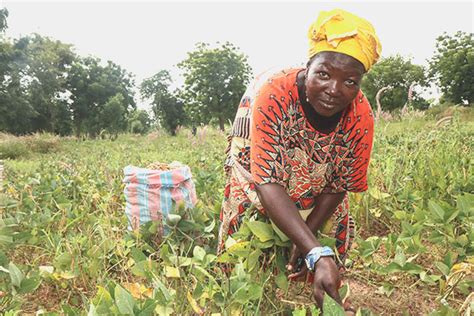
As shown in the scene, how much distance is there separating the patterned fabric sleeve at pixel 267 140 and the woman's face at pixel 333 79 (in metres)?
0.16

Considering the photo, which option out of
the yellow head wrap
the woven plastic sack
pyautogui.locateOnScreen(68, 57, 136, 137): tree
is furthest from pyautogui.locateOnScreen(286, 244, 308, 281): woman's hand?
pyautogui.locateOnScreen(68, 57, 136, 137): tree

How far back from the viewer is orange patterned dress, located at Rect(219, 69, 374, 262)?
1.51m

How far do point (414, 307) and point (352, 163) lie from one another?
0.63 m

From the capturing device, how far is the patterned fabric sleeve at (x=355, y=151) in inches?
63.5

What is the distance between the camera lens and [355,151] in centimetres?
166

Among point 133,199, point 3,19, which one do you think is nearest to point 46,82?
point 3,19

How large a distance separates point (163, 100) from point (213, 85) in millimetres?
6865

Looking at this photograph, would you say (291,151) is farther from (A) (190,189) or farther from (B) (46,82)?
(B) (46,82)

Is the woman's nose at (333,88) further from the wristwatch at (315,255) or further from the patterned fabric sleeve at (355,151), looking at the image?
the wristwatch at (315,255)

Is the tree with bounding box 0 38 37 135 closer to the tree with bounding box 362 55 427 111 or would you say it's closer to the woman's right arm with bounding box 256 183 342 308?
the tree with bounding box 362 55 427 111

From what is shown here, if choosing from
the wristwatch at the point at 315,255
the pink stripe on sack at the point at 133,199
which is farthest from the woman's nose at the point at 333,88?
the pink stripe on sack at the point at 133,199

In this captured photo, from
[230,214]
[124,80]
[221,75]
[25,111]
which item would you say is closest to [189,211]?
[230,214]

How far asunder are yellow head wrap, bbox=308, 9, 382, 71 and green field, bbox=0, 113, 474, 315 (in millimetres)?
575

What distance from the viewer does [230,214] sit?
191cm
